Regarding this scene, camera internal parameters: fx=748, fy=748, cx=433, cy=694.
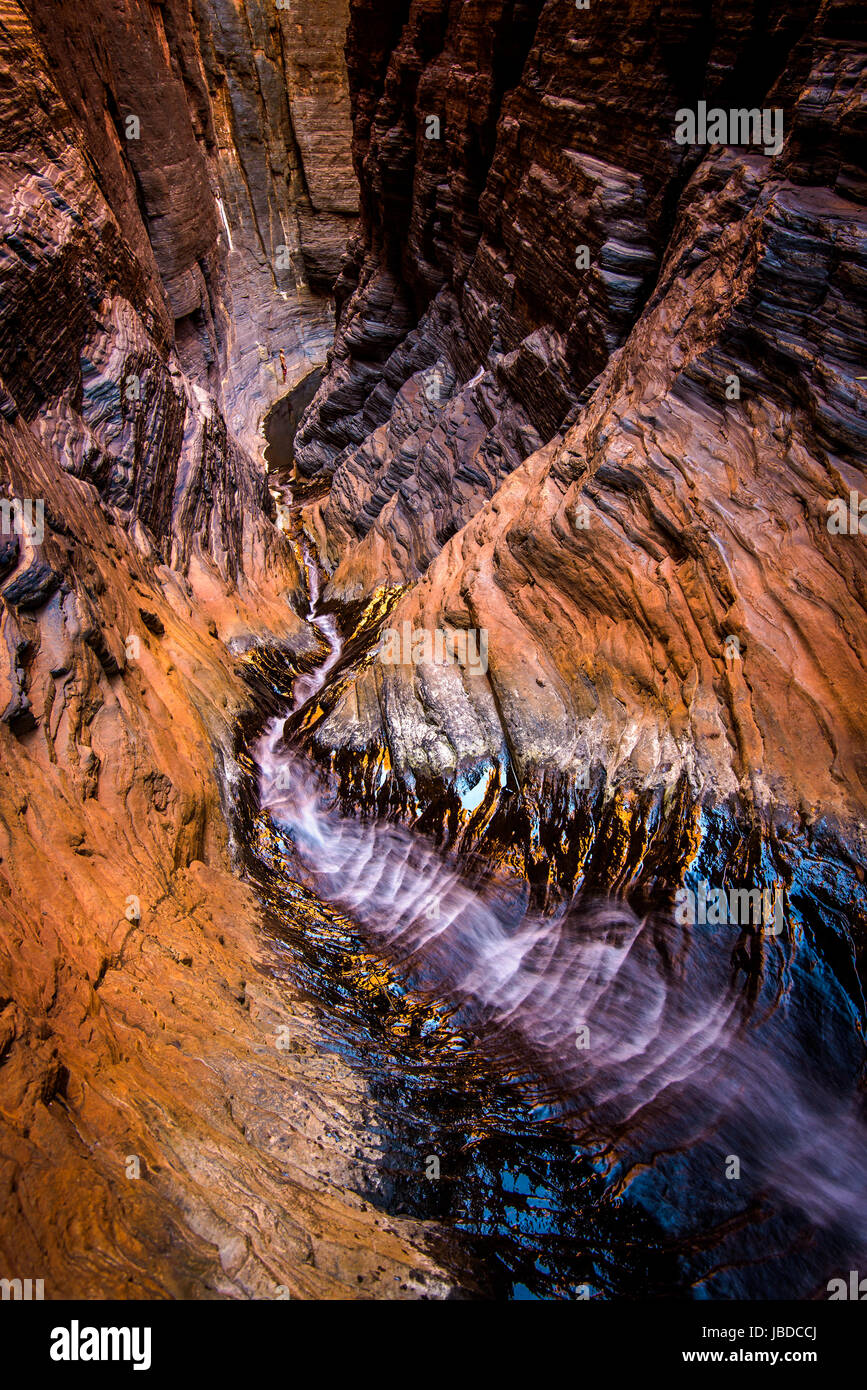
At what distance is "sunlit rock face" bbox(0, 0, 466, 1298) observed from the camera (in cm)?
371

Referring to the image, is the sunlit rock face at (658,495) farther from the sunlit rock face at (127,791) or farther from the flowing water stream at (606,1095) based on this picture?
the sunlit rock face at (127,791)

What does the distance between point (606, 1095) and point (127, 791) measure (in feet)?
15.6

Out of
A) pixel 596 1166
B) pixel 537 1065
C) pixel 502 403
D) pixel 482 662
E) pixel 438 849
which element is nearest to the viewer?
pixel 596 1166

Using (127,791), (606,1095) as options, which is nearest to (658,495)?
(606,1095)

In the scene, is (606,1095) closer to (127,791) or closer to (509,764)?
(509,764)

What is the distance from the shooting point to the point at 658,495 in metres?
7.29

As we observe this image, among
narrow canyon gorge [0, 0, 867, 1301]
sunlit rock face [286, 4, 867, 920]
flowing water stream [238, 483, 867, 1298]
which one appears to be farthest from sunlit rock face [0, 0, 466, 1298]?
sunlit rock face [286, 4, 867, 920]

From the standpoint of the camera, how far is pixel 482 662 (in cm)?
841

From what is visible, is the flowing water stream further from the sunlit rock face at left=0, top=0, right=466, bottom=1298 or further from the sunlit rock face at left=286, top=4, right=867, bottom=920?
the sunlit rock face at left=286, top=4, right=867, bottom=920

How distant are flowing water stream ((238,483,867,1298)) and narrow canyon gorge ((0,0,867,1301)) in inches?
1.0

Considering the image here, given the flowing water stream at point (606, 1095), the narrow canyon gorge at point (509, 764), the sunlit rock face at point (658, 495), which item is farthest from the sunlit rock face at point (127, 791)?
the sunlit rock face at point (658, 495)
